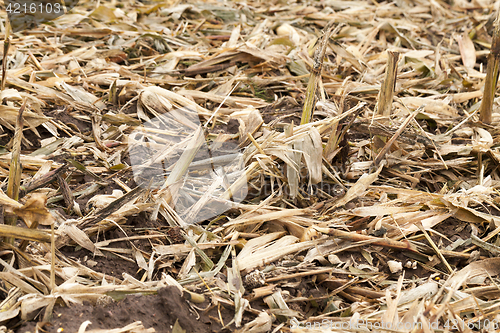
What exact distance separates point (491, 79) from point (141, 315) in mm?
2123

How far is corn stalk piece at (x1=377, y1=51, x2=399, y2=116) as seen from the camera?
80.0 inches

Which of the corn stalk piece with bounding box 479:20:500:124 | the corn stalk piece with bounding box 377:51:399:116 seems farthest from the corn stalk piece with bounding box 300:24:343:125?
the corn stalk piece with bounding box 479:20:500:124

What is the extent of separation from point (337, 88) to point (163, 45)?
4.37ft

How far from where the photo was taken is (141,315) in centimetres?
137

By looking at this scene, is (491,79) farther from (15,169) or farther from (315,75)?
(15,169)

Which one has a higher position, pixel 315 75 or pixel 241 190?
pixel 315 75

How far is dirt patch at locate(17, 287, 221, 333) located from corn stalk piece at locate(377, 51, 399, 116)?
132 centimetres

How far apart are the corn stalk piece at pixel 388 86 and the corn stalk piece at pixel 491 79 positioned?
0.62 metres

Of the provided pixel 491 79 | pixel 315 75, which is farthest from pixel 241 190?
pixel 491 79

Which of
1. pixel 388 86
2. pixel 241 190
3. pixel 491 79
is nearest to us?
pixel 241 190

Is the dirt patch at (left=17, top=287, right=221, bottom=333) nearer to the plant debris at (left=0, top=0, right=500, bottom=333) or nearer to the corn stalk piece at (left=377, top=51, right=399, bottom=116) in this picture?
the plant debris at (left=0, top=0, right=500, bottom=333)

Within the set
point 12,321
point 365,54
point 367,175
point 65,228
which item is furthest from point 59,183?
point 365,54

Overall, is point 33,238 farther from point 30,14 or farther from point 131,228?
point 30,14

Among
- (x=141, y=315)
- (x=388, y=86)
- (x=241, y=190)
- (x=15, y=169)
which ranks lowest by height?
(x=141, y=315)
